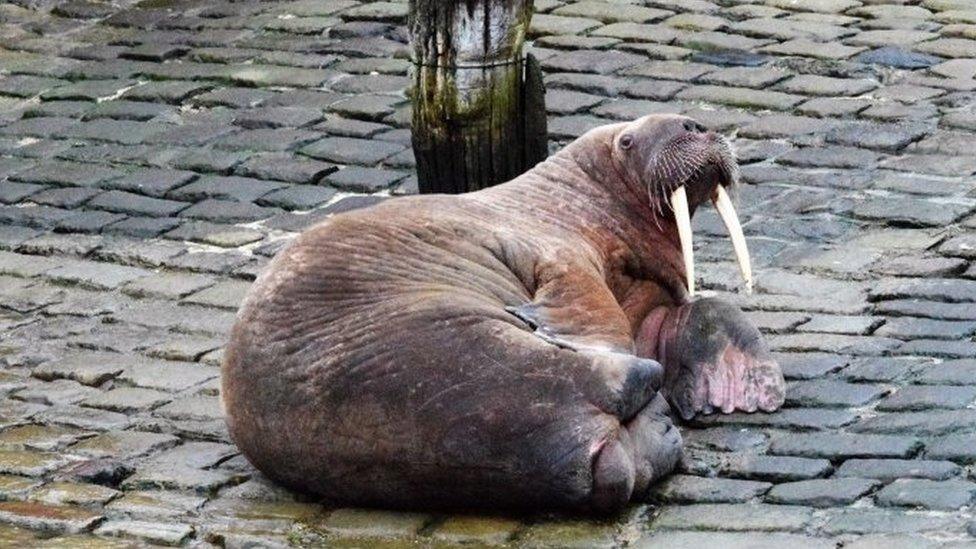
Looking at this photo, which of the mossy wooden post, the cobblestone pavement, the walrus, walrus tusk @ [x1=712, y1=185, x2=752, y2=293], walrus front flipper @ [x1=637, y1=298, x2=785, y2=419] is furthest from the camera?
the mossy wooden post

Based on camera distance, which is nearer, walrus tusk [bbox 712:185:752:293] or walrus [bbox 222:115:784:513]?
walrus [bbox 222:115:784:513]

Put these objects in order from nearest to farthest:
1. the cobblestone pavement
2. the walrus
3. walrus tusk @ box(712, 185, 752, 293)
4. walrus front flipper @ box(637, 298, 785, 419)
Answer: the walrus, the cobblestone pavement, walrus front flipper @ box(637, 298, 785, 419), walrus tusk @ box(712, 185, 752, 293)

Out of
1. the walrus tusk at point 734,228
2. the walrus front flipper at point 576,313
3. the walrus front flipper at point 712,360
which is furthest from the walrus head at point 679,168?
the walrus front flipper at point 576,313

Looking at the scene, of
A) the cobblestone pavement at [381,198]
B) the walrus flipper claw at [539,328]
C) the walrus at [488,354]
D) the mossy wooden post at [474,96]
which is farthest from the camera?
the mossy wooden post at [474,96]

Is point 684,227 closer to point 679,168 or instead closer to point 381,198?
point 679,168

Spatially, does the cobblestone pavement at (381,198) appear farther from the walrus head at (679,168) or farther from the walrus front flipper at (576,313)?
the walrus head at (679,168)

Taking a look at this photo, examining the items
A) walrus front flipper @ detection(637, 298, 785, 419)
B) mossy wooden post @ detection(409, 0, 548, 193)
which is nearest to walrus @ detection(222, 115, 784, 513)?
walrus front flipper @ detection(637, 298, 785, 419)

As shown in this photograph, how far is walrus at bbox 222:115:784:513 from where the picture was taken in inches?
237

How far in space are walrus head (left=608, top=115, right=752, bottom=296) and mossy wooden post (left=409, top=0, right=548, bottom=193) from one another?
125 centimetres

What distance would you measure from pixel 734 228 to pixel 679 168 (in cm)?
27

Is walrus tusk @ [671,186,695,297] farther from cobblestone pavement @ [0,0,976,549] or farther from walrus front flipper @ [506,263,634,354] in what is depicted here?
cobblestone pavement @ [0,0,976,549]

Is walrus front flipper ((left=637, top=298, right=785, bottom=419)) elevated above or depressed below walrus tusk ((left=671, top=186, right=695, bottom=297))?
below

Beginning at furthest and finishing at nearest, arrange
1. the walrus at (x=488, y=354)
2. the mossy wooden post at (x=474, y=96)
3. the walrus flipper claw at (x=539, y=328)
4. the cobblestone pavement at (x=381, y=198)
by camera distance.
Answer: the mossy wooden post at (x=474, y=96) → the walrus flipper claw at (x=539, y=328) → the cobblestone pavement at (x=381, y=198) → the walrus at (x=488, y=354)

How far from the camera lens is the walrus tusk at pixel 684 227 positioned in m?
6.88
